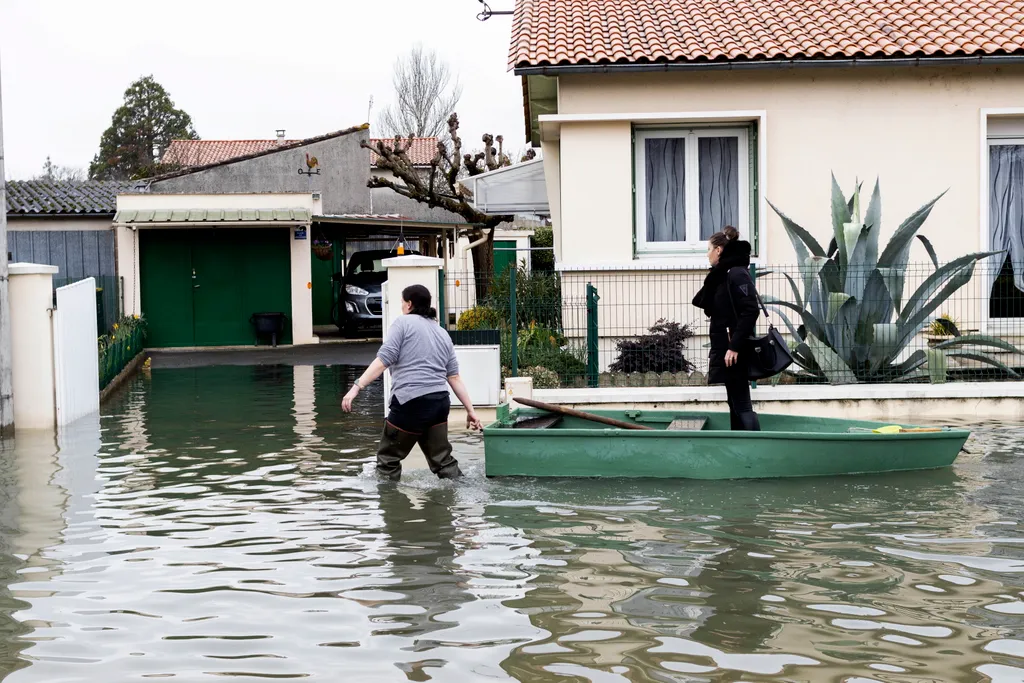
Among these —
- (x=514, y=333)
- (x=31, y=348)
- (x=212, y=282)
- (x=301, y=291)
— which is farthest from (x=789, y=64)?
(x=212, y=282)

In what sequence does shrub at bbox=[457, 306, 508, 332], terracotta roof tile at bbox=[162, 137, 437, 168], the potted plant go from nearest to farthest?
the potted plant, shrub at bbox=[457, 306, 508, 332], terracotta roof tile at bbox=[162, 137, 437, 168]

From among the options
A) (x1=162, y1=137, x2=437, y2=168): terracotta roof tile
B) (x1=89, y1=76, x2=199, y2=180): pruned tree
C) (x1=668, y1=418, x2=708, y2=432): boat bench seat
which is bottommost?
(x1=668, y1=418, x2=708, y2=432): boat bench seat

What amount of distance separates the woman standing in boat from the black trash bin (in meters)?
17.9

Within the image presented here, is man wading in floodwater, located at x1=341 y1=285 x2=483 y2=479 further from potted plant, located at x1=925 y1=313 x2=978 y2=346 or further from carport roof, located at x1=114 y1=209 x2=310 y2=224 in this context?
carport roof, located at x1=114 y1=209 x2=310 y2=224

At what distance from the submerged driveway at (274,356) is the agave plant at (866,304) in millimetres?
10488

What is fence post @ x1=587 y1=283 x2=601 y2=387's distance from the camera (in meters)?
14.3

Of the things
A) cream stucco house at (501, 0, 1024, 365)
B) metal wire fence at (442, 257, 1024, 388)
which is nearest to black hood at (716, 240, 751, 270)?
metal wire fence at (442, 257, 1024, 388)

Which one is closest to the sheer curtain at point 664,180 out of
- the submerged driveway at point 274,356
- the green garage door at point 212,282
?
the submerged driveway at point 274,356

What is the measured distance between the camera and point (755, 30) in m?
17.0

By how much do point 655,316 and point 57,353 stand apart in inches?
275

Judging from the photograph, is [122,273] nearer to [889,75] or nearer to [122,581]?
[889,75]

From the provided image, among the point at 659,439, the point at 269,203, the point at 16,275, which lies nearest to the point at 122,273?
the point at 269,203

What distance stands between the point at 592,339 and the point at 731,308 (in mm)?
3922

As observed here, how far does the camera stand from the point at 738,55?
15867 millimetres
